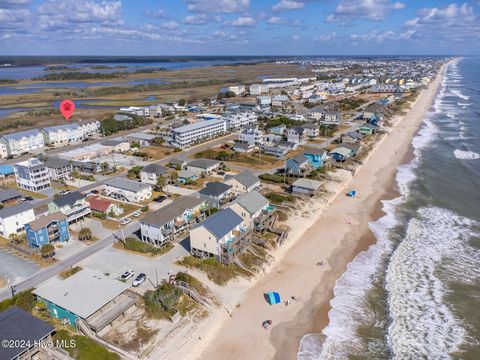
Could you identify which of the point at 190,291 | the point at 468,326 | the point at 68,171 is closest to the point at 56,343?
the point at 190,291

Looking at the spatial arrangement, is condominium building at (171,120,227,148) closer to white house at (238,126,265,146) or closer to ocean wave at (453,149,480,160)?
white house at (238,126,265,146)

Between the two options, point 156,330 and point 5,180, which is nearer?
point 156,330

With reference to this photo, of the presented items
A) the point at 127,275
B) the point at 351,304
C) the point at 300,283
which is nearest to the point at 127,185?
the point at 127,275

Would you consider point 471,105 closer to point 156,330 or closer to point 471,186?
point 471,186

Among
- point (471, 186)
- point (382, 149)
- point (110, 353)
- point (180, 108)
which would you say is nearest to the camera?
point (110, 353)

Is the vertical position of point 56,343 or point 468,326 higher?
point 56,343

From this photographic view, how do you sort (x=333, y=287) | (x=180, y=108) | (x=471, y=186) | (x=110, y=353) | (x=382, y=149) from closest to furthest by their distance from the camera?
(x=110, y=353) < (x=333, y=287) < (x=471, y=186) < (x=382, y=149) < (x=180, y=108)
